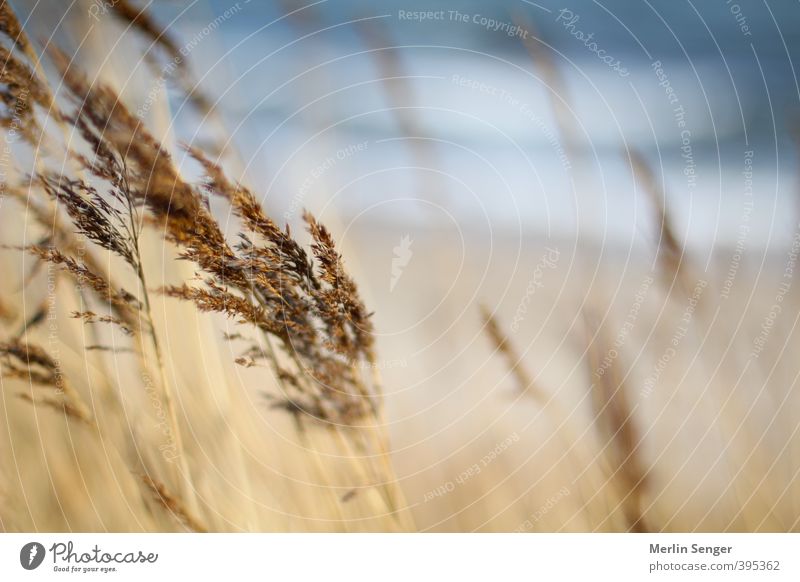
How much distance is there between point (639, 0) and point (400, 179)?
486 millimetres

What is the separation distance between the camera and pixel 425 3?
3.13 feet

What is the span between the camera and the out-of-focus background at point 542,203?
95 centimetres

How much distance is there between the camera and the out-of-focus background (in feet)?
3.11

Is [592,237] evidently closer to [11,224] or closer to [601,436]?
[601,436]

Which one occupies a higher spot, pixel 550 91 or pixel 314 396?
pixel 550 91

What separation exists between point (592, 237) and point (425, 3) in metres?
0.47

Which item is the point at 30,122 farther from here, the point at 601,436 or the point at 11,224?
the point at 601,436

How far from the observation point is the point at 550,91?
0.96 metres

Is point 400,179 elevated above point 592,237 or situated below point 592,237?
above

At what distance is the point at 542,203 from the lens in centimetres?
96
